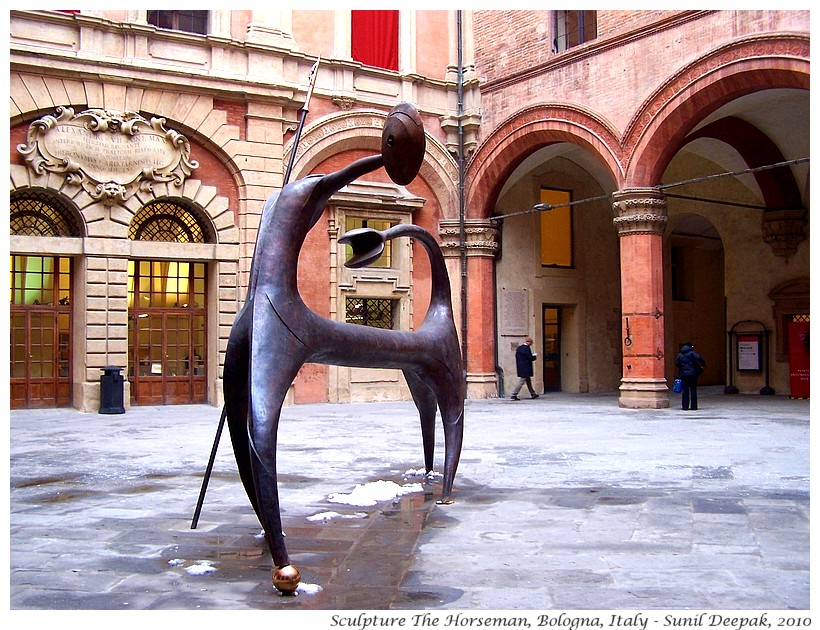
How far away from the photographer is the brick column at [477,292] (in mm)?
18641

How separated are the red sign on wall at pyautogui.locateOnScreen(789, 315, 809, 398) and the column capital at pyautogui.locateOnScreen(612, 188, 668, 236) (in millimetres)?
4756

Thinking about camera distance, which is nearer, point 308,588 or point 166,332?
point 308,588

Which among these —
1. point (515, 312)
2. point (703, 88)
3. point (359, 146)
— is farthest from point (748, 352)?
point (359, 146)

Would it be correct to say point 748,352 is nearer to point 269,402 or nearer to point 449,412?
point 449,412

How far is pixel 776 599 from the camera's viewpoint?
394cm

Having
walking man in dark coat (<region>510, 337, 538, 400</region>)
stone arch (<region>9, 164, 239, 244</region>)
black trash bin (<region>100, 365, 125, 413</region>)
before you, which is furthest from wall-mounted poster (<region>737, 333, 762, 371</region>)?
black trash bin (<region>100, 365, 125, 413</region>)

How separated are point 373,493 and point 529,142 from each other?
12400 millimetres

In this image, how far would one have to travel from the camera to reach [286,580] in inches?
159

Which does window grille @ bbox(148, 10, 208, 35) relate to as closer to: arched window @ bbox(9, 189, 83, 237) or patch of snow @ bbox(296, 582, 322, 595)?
arched window @ bbox(9, 189, 83, 237)

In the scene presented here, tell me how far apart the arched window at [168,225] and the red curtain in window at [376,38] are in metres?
4.98

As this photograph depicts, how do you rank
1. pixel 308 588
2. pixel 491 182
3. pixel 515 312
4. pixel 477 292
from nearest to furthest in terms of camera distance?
pixel 308 588 < pixel 491 182 < pixel 477 292 < pixel 515 312

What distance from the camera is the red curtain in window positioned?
1805 cm

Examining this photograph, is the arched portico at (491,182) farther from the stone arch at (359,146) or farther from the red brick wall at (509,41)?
the red brick wall at (509,41)

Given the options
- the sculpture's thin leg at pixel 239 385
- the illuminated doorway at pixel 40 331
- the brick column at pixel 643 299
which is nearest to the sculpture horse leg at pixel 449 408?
the sculpture's thin leg at pixel 239 385
